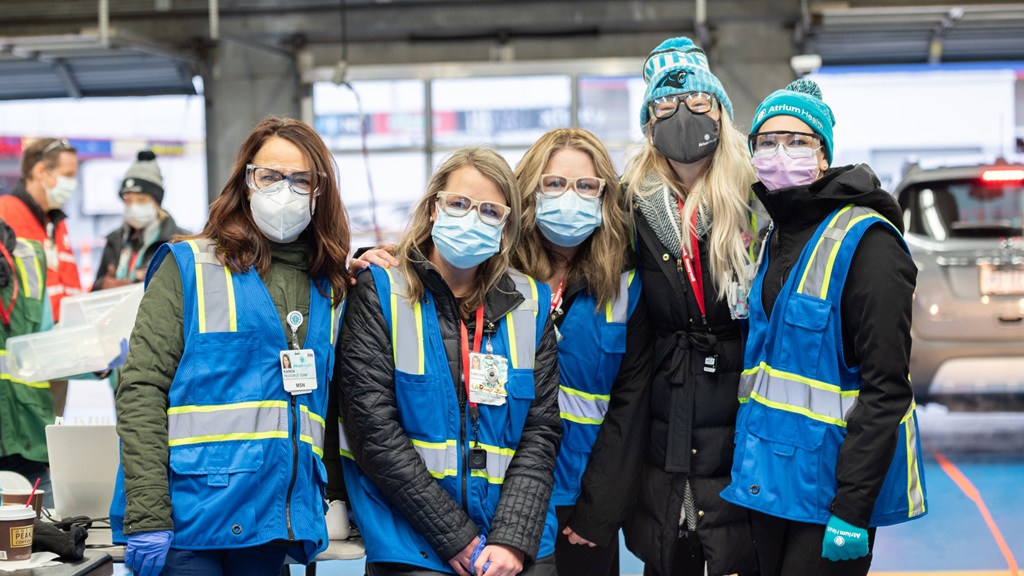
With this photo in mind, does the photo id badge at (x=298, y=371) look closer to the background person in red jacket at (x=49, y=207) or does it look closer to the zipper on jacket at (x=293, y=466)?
the zipper on jacket at (x=293, y=466)

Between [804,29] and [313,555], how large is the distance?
25.5 feet

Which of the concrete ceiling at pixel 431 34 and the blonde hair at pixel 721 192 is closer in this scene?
the blonde hair at pixel 721 192

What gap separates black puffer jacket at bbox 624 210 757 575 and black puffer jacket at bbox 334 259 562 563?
39cm

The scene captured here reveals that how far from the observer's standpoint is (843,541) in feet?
7.86

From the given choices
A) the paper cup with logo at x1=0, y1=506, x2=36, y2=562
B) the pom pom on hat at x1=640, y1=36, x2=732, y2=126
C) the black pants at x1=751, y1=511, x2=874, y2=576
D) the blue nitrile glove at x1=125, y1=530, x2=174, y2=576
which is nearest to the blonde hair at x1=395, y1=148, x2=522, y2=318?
the pom pom on hat at x1=640, y1=36, x2=732, y2=126

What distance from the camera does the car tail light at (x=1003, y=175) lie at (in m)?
6.02

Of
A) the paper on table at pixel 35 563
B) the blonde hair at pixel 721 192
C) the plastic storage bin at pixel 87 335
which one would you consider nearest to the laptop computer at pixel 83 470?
the paper on table at pixel 35 563

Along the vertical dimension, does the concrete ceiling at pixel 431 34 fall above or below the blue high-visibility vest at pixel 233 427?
above

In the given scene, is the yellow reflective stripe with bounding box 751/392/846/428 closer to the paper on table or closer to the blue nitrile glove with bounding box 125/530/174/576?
the blue nitrile glove with bounding box 125/530/174/576

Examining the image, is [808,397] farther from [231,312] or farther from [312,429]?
[231,312]

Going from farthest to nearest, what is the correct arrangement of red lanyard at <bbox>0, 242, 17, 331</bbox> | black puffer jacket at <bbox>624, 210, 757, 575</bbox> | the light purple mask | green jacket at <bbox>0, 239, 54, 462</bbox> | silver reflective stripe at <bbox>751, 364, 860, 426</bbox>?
red lanyard at <bbox>0, 242, 17, 331</bbox>, green jacket at <bbox>0, 239, 54, 462</bbox>, black puffer jacket at <bbox>624, 210, 757, 575</bbox>, the light purple mask, silver reflective stripe at <bbox>751, 364, 860, 426</bbox>

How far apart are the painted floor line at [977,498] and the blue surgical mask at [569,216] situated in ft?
9.57

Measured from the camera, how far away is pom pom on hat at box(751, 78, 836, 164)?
8.68ft

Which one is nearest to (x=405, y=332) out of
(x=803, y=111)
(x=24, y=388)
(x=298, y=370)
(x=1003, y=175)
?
(x=298, y=370)
